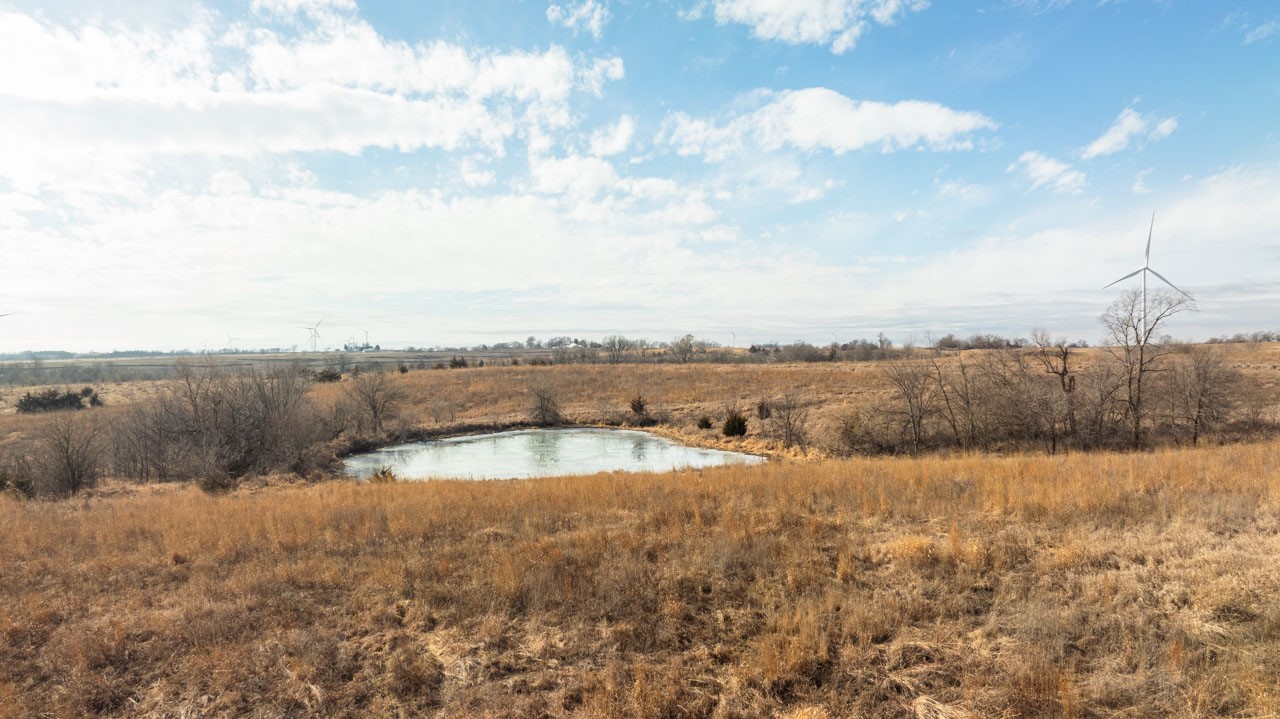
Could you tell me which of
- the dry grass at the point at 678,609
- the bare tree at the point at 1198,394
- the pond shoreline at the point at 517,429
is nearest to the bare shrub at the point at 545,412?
the pond shoreline at the point at 517,429

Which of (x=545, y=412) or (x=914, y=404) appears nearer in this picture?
(x=914, y=404)

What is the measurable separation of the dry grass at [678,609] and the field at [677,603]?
0.12 feet

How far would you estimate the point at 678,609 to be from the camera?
22.7ft

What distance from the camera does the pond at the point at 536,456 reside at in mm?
27703

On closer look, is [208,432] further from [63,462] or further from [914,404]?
[914,404]

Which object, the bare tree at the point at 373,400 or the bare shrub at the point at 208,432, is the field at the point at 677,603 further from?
the bare tree at the point at 373,400

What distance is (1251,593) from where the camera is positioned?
6211 millimetres

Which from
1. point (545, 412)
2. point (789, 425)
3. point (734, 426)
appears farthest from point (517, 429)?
point (789, 425)

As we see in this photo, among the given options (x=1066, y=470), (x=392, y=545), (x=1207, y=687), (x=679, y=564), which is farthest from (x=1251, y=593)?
(x=392, y=545)

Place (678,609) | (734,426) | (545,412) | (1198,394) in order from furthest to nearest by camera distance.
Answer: (545,412), (734,426), (1198,394), (678,609)

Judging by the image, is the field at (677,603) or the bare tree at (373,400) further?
the bare tree at (373,400)

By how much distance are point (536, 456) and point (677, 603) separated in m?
26.2

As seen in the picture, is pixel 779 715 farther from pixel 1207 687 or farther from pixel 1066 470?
pixel 1066 470

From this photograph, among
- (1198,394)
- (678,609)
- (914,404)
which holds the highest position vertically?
(1198,394)
